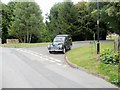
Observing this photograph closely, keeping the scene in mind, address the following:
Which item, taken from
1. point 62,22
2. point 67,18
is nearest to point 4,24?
point 62,22

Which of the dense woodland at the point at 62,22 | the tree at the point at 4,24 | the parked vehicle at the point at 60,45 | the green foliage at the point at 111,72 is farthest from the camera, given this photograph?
the tree at the point at 4,24

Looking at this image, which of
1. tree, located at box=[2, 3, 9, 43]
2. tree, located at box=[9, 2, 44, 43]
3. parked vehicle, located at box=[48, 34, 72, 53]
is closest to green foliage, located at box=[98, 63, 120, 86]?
parked vehicle, located at box=[48, 34, 72, 53]

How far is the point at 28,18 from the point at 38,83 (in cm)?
4183

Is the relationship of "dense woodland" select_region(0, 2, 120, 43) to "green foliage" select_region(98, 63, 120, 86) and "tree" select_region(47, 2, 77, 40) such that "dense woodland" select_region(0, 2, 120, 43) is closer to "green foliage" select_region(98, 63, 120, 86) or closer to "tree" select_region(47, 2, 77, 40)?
"tree" select_region(47, 2, 77, 40)

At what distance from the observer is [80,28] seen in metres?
53.9

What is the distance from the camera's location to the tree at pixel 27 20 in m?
52.6

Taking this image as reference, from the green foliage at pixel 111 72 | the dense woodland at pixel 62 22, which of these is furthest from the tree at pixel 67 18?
the green foliage at pixel 111 72

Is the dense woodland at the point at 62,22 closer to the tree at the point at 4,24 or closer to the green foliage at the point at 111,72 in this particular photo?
the tree at the point at 4,24

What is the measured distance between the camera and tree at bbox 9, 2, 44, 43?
172ft

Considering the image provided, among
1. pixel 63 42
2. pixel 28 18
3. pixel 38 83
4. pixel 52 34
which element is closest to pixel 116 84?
pixel 38 83

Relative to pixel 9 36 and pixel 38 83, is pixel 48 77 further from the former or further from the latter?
pixel 9 36

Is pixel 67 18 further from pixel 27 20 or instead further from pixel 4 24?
pixel 4 24

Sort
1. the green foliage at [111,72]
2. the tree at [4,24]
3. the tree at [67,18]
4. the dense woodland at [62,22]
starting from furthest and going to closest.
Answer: the tree at [4,24] → the tree at [67,18] → the dense woodland at [62,22] → the green foliage at [111,72]

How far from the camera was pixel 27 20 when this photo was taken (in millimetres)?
52500
